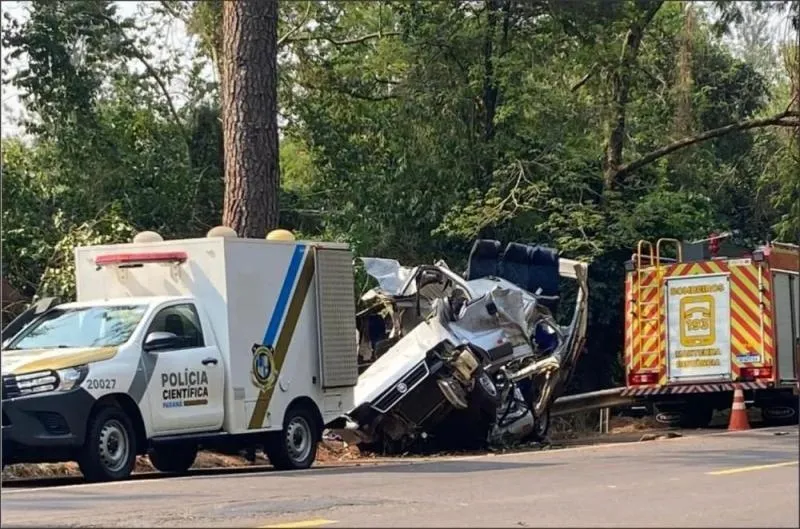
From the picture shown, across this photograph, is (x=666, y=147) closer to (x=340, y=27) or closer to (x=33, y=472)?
(x=340, y=27)

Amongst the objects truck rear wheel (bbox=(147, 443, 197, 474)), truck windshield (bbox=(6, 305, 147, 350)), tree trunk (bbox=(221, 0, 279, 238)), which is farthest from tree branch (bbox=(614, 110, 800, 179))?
truck windshield (bbox=(6, 305, 147, 350))

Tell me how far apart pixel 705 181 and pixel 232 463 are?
14220 millimetres

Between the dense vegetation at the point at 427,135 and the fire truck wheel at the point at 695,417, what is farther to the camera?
the dense vegetation at the point at 427,135

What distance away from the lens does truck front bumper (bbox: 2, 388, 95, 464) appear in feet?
40.2

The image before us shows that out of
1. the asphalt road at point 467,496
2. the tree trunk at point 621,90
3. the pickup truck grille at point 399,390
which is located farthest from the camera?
the tree trunk at point 621,90

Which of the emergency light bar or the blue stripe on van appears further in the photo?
the blue stripe on van

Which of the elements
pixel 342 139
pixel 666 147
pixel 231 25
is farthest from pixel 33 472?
pixel 666 147

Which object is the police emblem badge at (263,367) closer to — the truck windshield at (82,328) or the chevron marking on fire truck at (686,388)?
the truck windshield at (82,328)

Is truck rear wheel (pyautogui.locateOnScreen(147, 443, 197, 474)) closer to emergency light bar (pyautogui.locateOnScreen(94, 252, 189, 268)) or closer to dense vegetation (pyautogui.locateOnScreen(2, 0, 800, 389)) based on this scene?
emergency light bar (pyautogui.locateOnScreen(94, 252, 189, 268))

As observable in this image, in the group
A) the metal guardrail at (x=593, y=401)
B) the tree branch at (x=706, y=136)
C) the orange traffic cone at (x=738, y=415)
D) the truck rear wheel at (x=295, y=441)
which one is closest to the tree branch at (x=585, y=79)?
the tree branch at (x=706, y=136)

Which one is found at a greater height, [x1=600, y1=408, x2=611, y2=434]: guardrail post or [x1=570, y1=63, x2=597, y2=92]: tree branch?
[x1=570, y1=63, x2=597, y2=92]: tree branch

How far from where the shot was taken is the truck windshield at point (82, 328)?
1334 centimetres

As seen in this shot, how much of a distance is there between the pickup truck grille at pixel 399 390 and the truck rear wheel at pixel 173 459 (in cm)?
250

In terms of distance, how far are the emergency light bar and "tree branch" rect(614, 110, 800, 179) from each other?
13.1m
